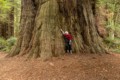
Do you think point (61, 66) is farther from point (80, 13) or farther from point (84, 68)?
point (80, 13)

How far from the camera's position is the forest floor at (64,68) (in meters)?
8.14

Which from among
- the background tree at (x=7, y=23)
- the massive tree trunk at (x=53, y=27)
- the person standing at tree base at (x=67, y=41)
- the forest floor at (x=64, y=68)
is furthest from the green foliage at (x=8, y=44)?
the person standing at tree base at (x=67, y=41)

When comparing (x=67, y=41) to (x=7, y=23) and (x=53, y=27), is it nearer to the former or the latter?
(x=53, y=27)

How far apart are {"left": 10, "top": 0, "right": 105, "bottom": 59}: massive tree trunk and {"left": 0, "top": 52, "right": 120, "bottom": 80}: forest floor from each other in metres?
0.59

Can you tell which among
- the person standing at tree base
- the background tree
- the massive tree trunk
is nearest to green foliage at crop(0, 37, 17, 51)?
the background tree

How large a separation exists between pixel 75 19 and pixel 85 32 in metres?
0.88

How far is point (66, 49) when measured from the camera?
33.9ft

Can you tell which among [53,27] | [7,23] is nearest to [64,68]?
[53,27]

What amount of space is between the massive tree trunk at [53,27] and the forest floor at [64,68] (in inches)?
23.2

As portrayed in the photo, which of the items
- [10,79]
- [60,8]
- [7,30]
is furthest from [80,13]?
[7,30]

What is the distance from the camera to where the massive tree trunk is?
10048 millimetres

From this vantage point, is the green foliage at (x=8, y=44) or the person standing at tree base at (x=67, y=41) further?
the green foliage at (x=8, y=44)

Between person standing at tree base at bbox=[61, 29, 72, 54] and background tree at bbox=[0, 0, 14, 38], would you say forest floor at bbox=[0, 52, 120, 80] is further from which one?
background tree at bbox=[0, 0, 14, 38]

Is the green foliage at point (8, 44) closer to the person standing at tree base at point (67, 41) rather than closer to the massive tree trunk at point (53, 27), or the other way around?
the massive tree trunk at point (53, 27)
